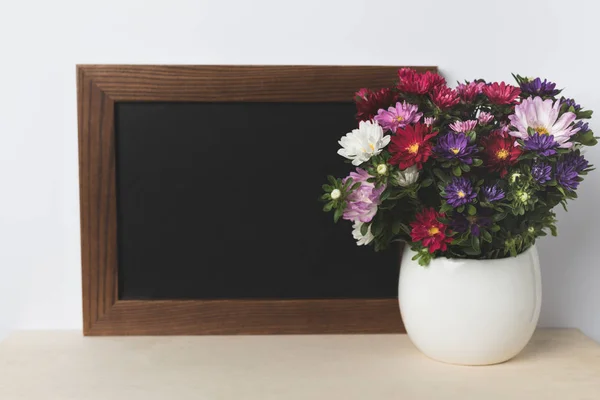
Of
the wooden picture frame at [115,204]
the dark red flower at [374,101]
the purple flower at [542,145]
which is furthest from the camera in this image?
the wooden picture frame at [115,204]

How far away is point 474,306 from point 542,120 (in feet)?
0.92

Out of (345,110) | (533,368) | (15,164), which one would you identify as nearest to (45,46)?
(15,164)

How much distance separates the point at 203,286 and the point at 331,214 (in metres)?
0.26

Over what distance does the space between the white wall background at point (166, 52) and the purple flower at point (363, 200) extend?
0.28 meters

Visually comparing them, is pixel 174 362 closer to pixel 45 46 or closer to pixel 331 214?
pixel 331 214

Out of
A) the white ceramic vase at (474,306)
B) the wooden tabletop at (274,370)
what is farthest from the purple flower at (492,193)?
the wooden tabletop at (274,370)

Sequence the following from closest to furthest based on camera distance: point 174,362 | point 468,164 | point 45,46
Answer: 1. point 468,164
2. point 174,362
3. point 45,46

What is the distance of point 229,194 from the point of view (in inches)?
44.8

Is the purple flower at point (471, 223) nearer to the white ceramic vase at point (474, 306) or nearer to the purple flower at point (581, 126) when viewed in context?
the white ceramic vase at point (474, 306)

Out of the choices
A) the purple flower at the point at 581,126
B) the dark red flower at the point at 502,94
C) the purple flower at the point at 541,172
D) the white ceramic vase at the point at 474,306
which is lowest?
the white ceramic vase at the point at 474,306

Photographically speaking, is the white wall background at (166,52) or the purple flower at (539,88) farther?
the white wall background at (166,52)

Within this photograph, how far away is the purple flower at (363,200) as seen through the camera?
0.93 metres

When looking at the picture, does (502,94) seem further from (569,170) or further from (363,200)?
(363,200)

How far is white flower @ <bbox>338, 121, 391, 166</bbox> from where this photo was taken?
91 centimetres
